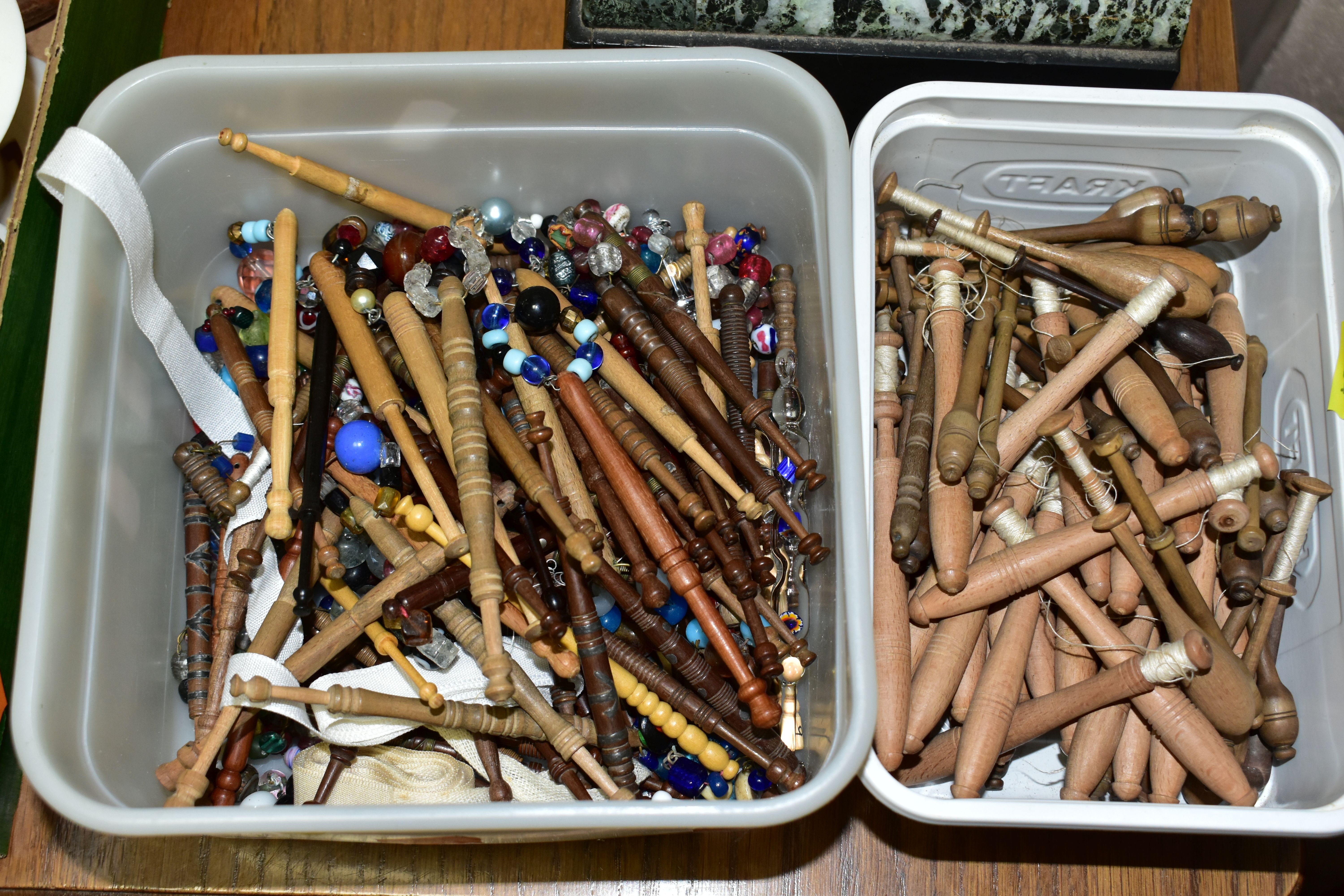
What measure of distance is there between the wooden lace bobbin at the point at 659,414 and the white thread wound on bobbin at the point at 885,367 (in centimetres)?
17

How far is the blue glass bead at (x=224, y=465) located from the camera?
3.00 ft

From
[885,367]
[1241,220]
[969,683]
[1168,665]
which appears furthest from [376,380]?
[1241,220]

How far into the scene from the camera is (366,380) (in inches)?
33.9

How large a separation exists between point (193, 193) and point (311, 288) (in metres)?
0.17

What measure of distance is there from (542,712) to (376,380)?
33cm

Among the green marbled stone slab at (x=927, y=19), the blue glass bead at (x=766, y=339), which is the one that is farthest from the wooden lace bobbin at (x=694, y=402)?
the green marbled stone slab at (x=927, y=19)

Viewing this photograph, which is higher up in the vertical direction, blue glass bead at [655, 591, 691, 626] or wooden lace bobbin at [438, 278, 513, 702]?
wooden lace bobbin at [438, 278, 513, 702]

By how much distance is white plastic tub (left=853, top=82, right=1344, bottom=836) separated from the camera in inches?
33.2

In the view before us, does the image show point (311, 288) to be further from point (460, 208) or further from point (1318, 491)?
point (1318, 491)

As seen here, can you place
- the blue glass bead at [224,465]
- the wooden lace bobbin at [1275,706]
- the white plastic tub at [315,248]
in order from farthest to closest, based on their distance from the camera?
the blue glass bead at [224,465] → the wooden lace bobbin at [1275,706] → the white plastic tub at [315,248]

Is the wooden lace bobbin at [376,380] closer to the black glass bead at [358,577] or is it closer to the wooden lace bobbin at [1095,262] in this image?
the black glass bead at [358,577]

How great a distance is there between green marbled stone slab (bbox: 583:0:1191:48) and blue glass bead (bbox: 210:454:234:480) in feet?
1.91

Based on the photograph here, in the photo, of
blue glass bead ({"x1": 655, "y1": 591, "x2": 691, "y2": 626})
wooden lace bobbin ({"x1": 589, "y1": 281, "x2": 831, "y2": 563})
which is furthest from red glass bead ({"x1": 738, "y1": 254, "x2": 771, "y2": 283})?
blue glass bead ({"x1": 655, "y1": 591, "x2": 691, "y2": 626})

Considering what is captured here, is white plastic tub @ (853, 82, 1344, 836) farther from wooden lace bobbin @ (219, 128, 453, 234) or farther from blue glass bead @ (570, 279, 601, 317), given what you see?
wooden lace bobbin @ (219, 128, 453, 234)
